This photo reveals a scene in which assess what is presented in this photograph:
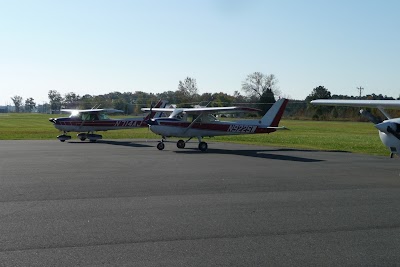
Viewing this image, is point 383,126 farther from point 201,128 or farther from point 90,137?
point 90,137

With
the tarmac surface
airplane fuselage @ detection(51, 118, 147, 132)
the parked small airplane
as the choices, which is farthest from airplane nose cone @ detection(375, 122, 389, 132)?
airplane fuselage @ detection(51, 118, 147, 132)

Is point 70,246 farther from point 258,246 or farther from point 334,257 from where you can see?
point 334,257

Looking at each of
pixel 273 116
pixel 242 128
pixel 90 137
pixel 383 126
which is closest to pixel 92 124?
pixel 90 137

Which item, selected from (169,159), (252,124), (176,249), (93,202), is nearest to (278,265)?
(176,249)

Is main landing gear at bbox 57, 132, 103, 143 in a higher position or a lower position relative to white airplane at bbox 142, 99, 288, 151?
lower

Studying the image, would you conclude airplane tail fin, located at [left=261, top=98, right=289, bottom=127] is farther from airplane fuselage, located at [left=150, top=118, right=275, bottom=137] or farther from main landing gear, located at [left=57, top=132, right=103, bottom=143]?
main landing gear, located at [left=57, top=132, right=103, bottom=143]

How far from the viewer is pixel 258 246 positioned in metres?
6.42

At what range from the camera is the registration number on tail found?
998 inches

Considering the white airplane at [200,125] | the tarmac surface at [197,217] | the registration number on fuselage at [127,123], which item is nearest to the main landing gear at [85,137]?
the registration number on fuselage at [127,123]

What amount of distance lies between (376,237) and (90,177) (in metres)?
8.03

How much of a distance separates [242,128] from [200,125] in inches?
82.2

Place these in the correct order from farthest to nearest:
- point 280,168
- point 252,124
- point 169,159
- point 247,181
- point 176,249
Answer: point 252,124
point 169,159
point 280,168
point 247,181
point 176,249

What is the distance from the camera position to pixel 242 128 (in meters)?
25.5

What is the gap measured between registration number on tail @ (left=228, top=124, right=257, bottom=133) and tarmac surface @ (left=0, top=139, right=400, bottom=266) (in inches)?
403
